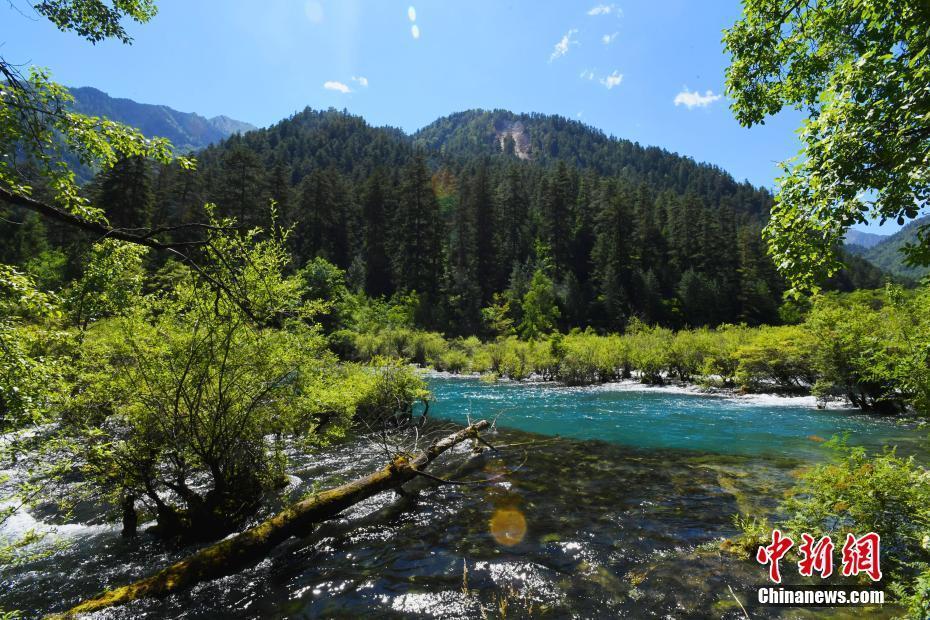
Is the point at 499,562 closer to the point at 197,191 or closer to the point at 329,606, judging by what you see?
the point at 329,606

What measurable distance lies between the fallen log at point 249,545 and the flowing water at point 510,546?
17 centimetres

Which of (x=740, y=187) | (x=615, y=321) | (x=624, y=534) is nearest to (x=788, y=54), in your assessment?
(x=624, y=534)

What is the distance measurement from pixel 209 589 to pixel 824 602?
7.81 metres

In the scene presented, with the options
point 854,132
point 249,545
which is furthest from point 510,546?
point 854,132

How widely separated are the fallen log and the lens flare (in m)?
1.99

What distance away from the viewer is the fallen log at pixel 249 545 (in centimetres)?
515

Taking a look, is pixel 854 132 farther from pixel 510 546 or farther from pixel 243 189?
pixel 243 189

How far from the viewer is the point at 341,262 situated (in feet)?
220

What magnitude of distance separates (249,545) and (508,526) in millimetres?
4246

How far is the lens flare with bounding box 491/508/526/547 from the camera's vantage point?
7.01m

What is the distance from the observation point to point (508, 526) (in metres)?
7.55

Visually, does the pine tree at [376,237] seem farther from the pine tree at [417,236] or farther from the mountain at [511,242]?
the pine tree at [417,236]

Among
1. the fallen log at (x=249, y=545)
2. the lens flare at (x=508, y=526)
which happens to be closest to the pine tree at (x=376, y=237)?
the fallen log at (x=249, y=545)

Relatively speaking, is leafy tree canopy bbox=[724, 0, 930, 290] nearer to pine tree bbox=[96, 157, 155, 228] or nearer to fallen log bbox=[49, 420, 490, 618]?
fallen log bbox=[49, 420, 490, 618]
